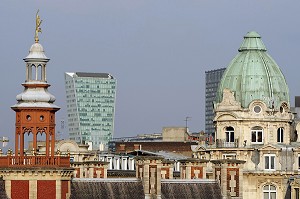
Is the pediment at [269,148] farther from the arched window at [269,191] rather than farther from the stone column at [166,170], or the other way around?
the stone column at [166,170]

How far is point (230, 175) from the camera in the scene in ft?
524

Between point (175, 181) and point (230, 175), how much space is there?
5.38 meters

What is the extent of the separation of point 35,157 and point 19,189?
298 cm

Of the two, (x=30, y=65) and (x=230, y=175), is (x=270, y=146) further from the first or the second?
(x=30, y=65)

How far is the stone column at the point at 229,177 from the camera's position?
521 feet

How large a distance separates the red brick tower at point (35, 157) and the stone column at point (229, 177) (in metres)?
16.3

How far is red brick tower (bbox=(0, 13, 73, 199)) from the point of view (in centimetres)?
14675

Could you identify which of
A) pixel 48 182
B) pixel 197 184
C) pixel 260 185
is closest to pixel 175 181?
pixel 197 184

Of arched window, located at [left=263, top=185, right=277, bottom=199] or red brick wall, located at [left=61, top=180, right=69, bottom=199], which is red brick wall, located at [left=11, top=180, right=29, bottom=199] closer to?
red brick wall, located at [left=61, top=180, right=69, bottom=199]

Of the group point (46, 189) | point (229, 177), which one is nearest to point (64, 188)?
point (46, 189)

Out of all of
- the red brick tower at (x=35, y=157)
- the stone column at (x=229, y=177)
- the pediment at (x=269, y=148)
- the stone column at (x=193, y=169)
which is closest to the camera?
the red brick tower at (x=35, y=157)

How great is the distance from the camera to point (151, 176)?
155 meters

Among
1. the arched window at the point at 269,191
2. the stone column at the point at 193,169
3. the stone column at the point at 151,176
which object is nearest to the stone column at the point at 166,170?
the stone column at the point at 193,169

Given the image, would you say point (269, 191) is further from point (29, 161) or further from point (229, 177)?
point (29, 161)
